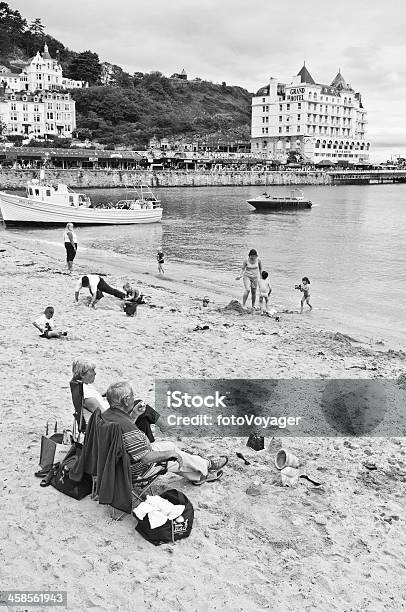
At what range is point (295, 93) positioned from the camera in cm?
16450

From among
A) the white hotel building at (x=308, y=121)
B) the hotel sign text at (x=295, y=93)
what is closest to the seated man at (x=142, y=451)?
the white hotel building at (x=308, y=121)

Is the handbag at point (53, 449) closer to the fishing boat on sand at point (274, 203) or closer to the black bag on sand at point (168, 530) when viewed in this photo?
the black bag on sand at point (168, 530)

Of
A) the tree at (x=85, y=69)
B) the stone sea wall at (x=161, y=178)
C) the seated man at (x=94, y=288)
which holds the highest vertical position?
the tree at (x=85, y=69)

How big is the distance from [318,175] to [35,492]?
434 feet

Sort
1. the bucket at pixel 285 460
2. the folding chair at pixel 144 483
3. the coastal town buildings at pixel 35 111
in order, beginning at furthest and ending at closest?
the coastal town buildings at pixel 35 111, the bucket at pixel 285 460, the folding chair at pixel 144 483

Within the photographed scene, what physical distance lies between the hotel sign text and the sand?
167m

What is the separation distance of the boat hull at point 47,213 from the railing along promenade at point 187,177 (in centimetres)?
4369

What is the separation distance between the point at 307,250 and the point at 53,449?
2710 centimetres

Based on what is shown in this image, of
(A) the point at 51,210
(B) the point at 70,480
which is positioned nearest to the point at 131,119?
(A) the point at 51,210

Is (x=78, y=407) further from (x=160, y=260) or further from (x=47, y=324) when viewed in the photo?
(x=160, y=260)

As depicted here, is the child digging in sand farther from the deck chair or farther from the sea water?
the sea water

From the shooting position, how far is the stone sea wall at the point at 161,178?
83.0 meters

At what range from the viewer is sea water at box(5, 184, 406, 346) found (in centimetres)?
1673

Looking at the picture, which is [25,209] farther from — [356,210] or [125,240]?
[356,210]
